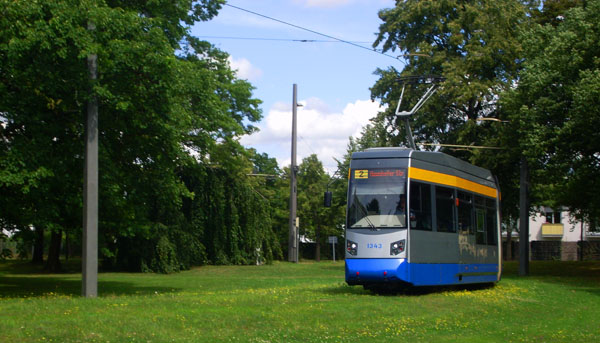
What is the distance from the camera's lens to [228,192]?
1869 inches

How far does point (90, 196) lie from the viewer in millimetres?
19141

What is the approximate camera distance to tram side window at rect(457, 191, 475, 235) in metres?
20.3

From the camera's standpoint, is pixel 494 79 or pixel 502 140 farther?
pixel 494 79

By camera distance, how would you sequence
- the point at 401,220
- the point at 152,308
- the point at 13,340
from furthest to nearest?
the point at 401,220 < the point at 152,308 < the point at 13,340

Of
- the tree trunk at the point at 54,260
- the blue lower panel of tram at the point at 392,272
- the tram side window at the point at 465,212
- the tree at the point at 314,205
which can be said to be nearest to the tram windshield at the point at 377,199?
the blue lower panel of tram at the point at 392,272

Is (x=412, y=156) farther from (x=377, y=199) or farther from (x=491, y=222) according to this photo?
(x=491, y=222)

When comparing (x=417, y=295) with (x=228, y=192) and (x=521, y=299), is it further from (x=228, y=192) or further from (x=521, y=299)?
(x=228, y=192)

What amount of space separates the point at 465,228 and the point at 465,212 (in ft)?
1.49

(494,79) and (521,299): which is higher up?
(494,79)

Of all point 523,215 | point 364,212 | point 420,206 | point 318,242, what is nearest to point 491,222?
point 420,206

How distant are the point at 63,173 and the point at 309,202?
5607 cm

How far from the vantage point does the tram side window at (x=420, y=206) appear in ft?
58.5

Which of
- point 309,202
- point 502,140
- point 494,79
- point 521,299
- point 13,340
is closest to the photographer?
point 13,340

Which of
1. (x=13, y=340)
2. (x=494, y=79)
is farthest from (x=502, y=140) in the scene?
(x=13, y=340)
